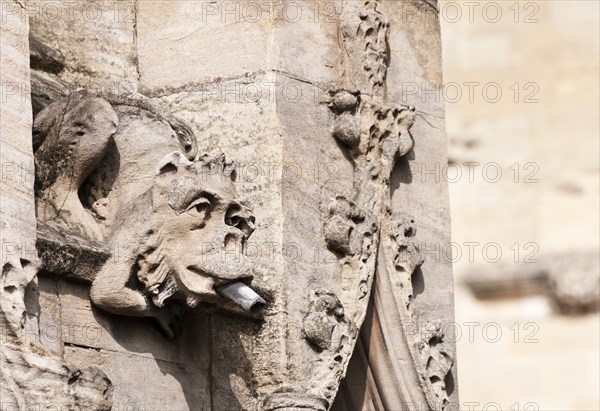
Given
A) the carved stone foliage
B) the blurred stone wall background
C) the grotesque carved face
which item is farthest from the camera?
the blurred stone wall background

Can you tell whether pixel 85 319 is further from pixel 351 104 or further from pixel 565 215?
pixel 565 215

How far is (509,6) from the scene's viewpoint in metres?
18.3

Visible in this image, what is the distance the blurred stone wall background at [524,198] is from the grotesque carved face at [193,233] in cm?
813

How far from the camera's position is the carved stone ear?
863 cm

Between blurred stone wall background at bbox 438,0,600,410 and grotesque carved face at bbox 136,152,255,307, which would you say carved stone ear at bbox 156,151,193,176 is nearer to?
grotesque carved face at bbox 136,152,255,307

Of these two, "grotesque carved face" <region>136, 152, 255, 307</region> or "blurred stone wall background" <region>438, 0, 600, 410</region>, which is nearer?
"grotesque carved face" <region>136, 152, 255, 307</region>

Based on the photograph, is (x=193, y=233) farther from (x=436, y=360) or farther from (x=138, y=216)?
(x=436, y=360)

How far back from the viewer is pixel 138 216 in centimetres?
866

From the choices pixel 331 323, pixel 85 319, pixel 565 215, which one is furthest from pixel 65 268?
pixel 565 215

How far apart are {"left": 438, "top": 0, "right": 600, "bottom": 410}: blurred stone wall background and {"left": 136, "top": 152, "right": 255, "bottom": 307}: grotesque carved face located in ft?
26.7

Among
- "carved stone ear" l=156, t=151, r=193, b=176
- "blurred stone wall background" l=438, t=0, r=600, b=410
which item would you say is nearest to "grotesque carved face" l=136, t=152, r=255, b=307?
"carved stone ear" l=156, t=151, r=193, b=176

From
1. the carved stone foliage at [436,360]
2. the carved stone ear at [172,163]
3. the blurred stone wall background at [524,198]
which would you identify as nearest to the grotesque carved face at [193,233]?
the carved stone ear at [172,163]

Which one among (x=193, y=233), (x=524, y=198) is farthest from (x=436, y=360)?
(x=524, y=198)

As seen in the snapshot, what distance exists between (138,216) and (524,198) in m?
9.72
